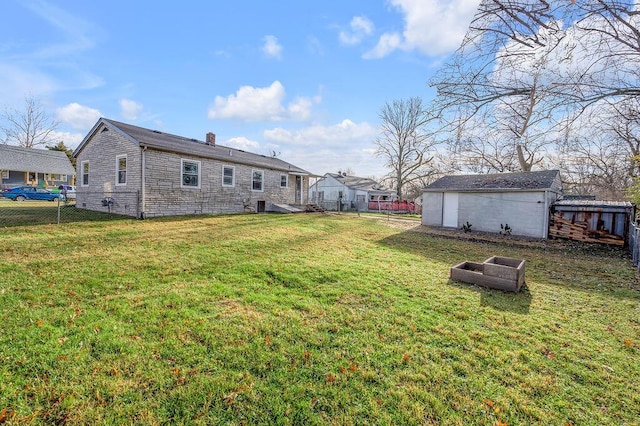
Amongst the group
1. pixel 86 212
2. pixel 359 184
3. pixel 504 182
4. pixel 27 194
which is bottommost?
pixel 86 212

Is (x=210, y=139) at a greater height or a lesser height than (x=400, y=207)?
greater

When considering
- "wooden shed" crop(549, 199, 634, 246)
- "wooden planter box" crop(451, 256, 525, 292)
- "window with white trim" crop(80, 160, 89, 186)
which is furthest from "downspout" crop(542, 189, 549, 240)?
"window with white trim" crop(80, 160, 89, 186)

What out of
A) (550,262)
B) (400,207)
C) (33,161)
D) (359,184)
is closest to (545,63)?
(550,262)

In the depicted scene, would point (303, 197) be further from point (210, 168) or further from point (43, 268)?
point (43, 268)

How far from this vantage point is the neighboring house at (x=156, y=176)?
12.6 meters

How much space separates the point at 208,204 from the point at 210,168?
199 centimetres

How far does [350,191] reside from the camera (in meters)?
36.8

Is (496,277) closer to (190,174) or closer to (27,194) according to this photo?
(190,174)

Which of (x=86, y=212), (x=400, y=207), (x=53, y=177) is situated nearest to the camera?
(x=86, y=212)

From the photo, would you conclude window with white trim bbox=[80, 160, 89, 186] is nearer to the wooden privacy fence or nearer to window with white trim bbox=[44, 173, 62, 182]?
window with white trim bbox=[44, 173, 62, 182]

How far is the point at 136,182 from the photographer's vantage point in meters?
12.5

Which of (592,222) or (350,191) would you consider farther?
(350,191)

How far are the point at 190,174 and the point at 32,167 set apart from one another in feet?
93.0

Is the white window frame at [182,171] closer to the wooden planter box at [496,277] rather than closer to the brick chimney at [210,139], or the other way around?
the brick chimney at [210,139]
